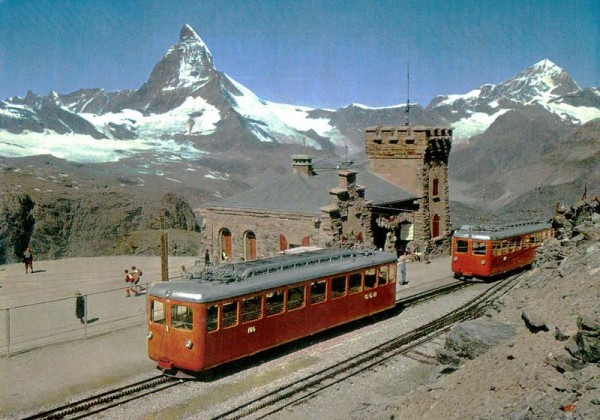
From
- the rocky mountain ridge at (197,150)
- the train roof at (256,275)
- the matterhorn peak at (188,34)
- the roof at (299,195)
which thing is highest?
the matterhorn peak at (188,34)

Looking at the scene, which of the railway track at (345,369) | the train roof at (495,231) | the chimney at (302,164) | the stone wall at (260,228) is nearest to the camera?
the railway track at (345,369)

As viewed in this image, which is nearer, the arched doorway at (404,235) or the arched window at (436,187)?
the arched doorway at (404,235)

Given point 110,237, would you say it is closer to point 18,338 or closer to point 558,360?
point 18,338

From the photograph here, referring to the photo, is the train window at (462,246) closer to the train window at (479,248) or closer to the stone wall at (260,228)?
the train window at (479,248)

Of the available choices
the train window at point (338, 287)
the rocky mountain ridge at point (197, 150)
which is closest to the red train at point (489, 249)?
the train window at point (338, 287)

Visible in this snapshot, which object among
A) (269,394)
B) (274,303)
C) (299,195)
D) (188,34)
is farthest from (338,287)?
(188,34)

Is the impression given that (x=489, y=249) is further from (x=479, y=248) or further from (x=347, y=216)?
(x=347, y=216)

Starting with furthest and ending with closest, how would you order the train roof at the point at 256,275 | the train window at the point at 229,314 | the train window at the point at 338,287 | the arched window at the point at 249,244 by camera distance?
the arched window at the point at 249,244 → the train window at the point at 338,287 → the train window at the point at 229,314 → the train roof at the point at 256,275
